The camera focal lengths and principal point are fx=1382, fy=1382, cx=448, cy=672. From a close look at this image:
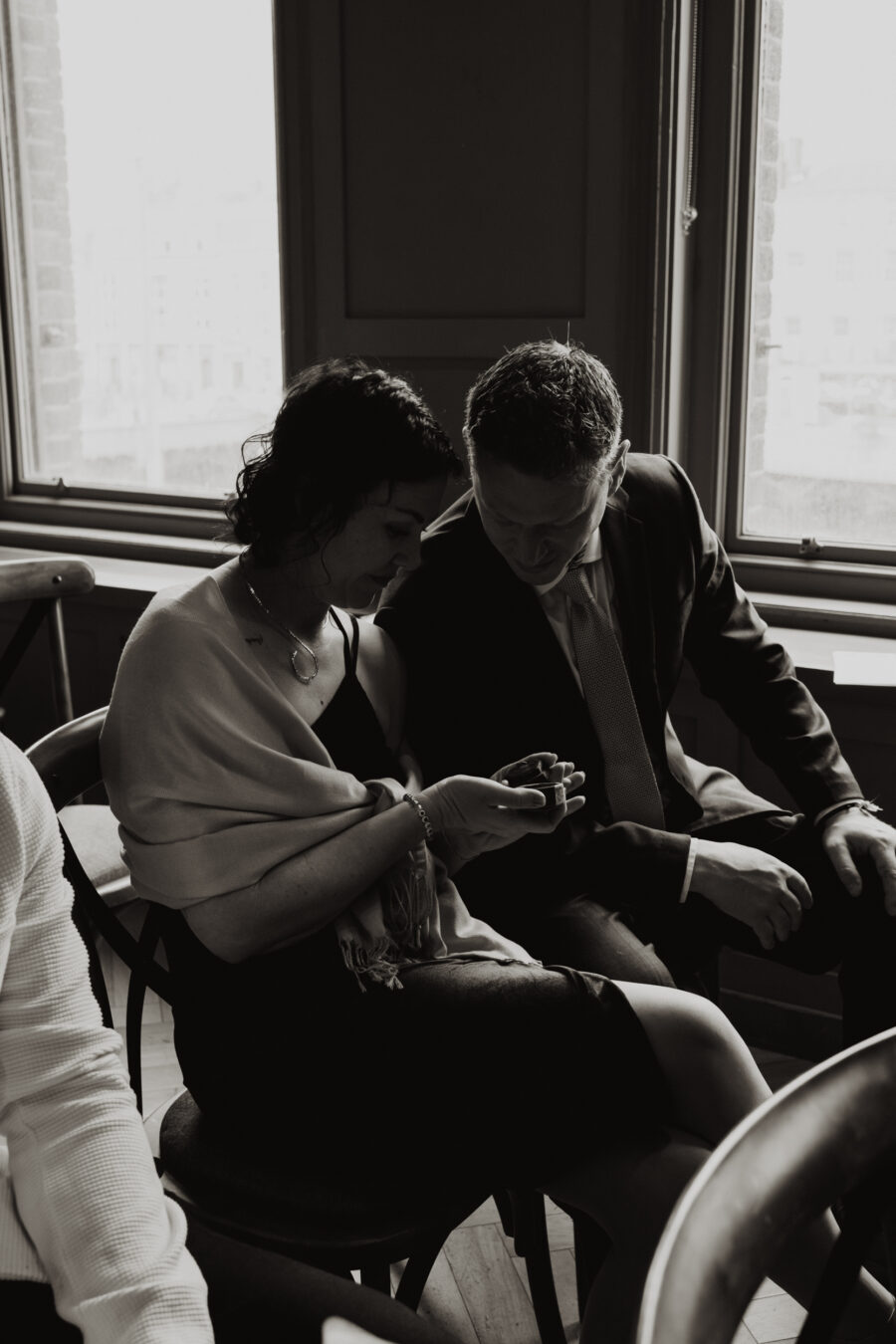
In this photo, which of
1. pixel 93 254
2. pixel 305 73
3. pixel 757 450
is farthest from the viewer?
pixel 93 254

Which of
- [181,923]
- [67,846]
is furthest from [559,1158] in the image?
[67,846]

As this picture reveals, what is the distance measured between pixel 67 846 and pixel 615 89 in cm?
183

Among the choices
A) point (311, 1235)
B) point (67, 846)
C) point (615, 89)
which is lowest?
point (311, 1235)

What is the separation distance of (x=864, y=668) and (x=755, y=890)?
2.53ft

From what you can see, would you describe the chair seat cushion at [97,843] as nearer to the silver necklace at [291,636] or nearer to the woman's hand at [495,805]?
the silver necklace at [291,636]

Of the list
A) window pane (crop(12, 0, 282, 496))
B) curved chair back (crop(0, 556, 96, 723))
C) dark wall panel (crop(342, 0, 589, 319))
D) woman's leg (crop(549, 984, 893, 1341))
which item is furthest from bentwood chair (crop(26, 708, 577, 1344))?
window pane (crop(12, 0, 282, 496))

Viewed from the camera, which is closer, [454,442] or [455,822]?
[455,822]

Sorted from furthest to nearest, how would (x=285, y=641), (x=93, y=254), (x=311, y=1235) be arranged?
(x=93, y=254)
(x=285, y=641)
(x=311, y=1235)

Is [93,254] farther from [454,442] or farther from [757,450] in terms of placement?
[757,450]

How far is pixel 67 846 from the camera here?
4.76ft

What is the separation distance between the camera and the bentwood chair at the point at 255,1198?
1.30 m

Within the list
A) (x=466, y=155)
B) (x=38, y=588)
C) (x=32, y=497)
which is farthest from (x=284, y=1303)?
(x=32, y=497)

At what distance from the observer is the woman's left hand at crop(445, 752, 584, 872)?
4.85 feet

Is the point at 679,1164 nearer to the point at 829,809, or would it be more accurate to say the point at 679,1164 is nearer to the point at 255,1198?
the point at 255,1198
